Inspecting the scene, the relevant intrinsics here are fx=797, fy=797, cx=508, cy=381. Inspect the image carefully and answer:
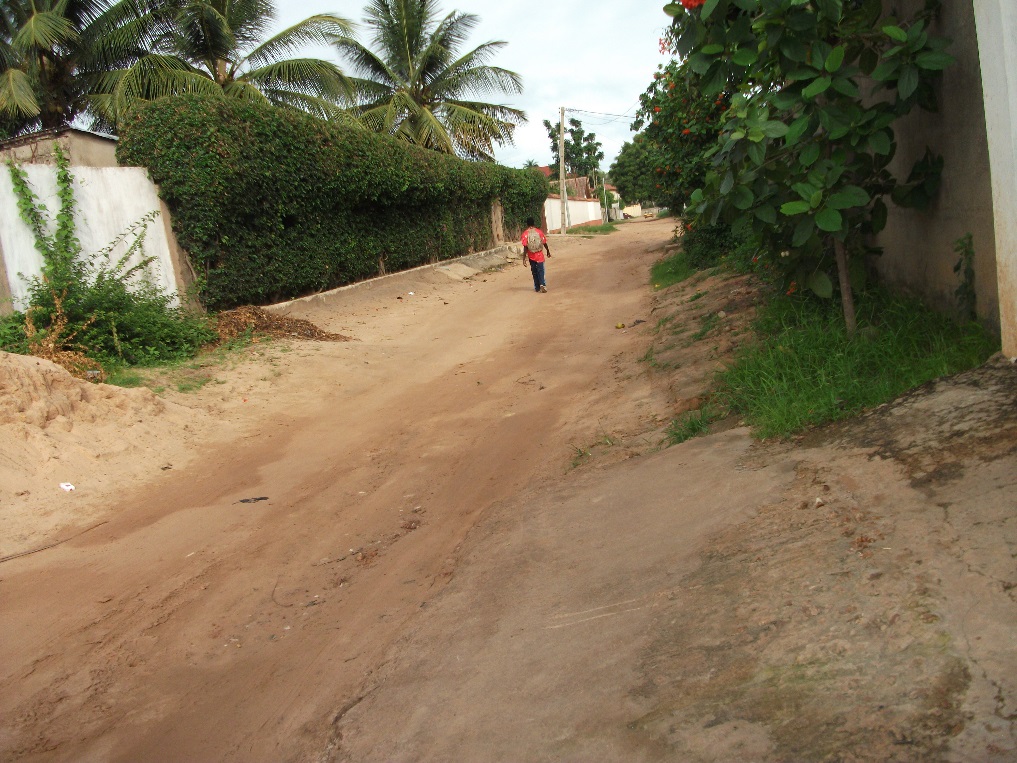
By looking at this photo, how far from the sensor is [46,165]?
34.1 feet

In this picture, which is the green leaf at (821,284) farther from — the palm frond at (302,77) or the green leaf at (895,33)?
the palm frond at (302,77)

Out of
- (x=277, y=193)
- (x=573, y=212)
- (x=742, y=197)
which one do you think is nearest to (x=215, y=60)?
(x=277, y=193)

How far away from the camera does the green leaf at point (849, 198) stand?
5.20 meters

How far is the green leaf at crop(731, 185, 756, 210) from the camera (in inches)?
208

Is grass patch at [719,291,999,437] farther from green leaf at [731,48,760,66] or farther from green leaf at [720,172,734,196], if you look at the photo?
green leaf at [731,48,760,66]

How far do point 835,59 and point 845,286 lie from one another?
5.77 ft

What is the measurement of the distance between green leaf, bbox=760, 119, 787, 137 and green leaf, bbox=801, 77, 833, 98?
8.8 inches

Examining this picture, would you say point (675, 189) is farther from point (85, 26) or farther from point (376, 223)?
point (85, 26)

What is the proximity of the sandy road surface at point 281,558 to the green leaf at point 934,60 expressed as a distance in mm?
3331

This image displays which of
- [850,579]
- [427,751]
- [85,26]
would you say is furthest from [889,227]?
[85,26]

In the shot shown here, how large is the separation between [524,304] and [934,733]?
552 inches

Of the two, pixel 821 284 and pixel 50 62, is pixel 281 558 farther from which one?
pixel 50 62

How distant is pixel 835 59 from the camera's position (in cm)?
493

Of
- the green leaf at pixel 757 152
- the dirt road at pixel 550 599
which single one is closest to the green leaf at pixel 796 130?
the green leaf at pixel 757 152
